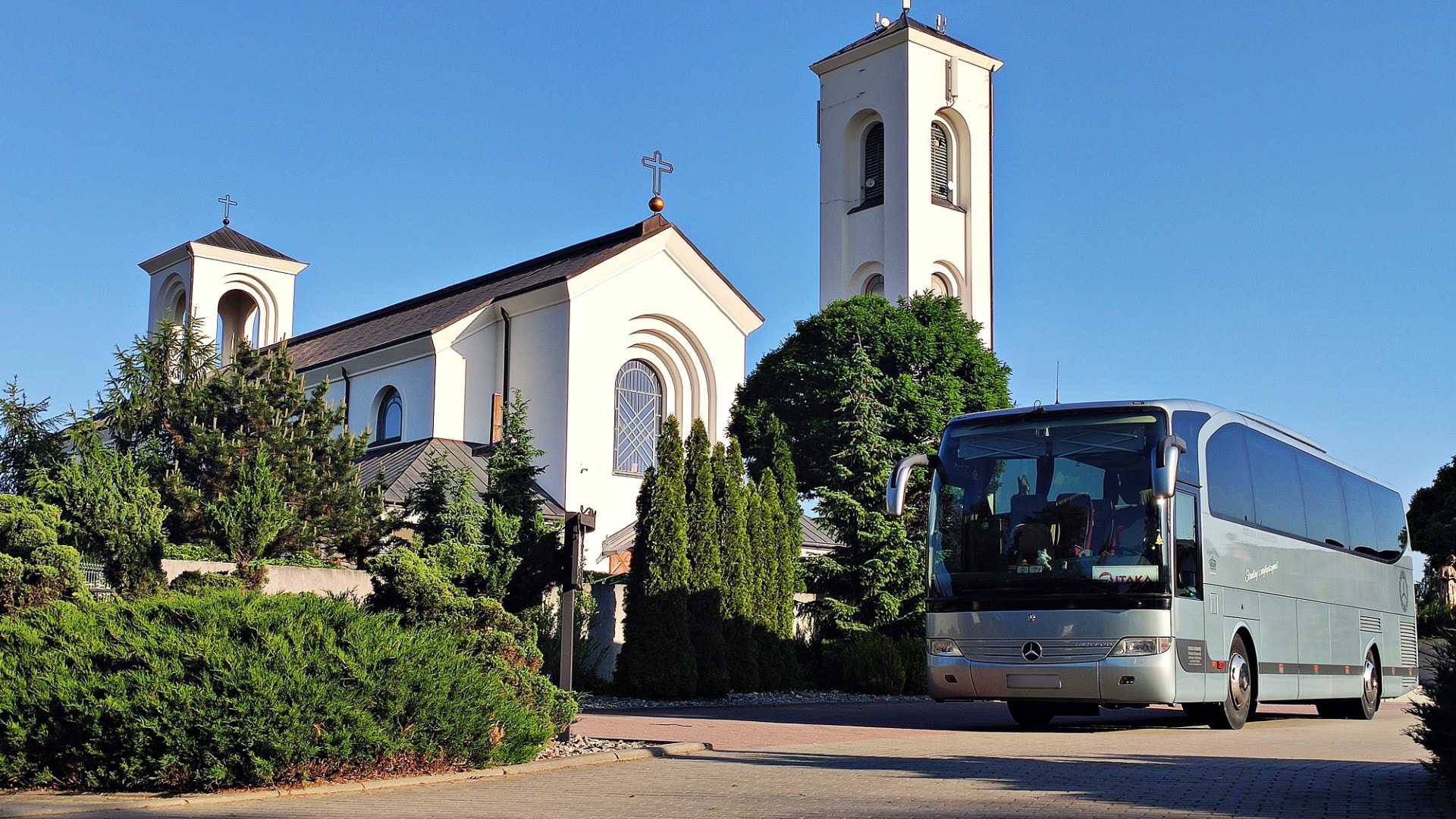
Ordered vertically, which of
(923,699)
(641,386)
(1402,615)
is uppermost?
(641,386)

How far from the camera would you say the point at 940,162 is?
53.1 meters

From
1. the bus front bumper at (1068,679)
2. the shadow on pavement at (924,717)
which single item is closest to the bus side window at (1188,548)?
the bus front bumper at (1068,679)

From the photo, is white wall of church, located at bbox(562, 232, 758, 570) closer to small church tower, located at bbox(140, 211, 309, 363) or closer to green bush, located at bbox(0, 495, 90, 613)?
small church tower, located at bbox(140, 211, 309, 363)

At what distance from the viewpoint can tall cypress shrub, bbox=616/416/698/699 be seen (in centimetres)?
2009

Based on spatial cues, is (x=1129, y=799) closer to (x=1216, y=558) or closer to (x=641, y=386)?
(x=1216, y=558)

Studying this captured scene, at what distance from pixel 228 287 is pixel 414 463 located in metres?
21.9

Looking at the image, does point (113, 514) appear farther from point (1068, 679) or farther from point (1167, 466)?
point (1167, 466)

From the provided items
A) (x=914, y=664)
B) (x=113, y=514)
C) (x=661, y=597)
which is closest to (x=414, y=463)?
(x=661, y=597)

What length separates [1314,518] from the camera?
705 inches

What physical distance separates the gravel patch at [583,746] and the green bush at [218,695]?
1.65m

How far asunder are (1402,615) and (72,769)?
1870cm

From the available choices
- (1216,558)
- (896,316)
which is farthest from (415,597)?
(896,316)

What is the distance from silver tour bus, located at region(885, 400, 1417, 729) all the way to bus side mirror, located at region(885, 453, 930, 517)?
0.08 ft

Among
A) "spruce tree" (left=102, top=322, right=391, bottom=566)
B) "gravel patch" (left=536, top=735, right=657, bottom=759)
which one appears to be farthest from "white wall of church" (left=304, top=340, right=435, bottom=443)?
"gravel patch" (left=536, top=735, right=657, bottom=759)
